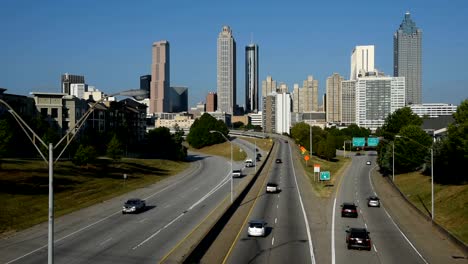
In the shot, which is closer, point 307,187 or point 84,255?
point 84,255

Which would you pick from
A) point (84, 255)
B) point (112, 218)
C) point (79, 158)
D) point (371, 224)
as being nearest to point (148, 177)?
point (79, 158)

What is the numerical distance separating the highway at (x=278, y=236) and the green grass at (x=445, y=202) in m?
11.2

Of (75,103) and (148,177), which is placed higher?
(75,103)

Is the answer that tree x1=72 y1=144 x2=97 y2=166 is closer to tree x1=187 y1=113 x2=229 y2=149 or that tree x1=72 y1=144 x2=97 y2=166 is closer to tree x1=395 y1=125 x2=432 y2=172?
tree x1=395 y1=125 x2=432 y2=172

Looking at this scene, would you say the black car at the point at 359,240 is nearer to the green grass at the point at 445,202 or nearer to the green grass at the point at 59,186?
the green grass at the point at 445,202

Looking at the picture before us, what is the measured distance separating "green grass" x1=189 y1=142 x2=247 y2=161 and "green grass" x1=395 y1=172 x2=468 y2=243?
69076 millimetres

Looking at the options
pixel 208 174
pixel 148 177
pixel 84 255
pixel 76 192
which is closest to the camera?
pixel 84 255

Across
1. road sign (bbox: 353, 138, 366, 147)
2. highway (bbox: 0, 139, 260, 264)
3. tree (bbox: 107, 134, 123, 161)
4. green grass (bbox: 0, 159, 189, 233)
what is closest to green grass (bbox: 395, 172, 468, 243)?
road sign (bbox: 353, 138, 366, 147)

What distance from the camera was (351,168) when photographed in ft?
377

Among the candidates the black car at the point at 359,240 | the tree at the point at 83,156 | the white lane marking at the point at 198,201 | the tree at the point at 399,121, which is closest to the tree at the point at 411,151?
the tree at the point at 399,121

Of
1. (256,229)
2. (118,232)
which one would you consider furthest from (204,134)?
(256,229)

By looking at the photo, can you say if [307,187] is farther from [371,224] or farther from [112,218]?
[112,218]

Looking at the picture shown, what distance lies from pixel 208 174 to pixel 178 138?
48674 mm

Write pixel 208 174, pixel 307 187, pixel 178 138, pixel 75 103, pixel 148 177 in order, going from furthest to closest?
pixel 178 138 < pixel 75 103 < pixel 208 174 < pixel 148 177 < pixel 307 187
